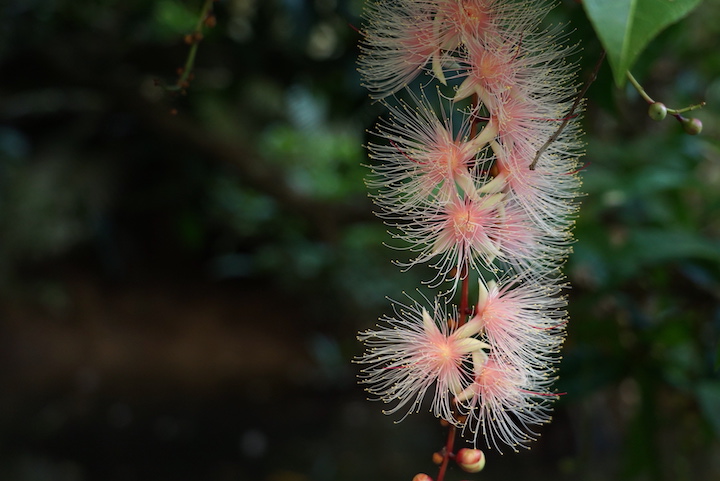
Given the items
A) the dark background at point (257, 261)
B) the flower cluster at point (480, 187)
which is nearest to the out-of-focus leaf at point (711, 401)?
the dark background at point (257, 261)

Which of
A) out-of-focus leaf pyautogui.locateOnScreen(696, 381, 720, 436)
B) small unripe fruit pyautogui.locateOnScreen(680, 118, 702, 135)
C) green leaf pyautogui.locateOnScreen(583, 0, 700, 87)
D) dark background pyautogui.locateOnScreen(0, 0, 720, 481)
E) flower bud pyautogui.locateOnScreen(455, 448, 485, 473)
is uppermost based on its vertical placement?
dark background pyautogui.locateOnScreen(0, 0, 720, 481)

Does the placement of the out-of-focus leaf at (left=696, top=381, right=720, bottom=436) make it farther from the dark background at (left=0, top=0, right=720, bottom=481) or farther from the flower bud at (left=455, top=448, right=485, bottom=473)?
the flower bud at (left=455, top=448, right=485, bottom=473)

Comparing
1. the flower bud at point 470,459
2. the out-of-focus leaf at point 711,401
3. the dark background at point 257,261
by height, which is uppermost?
the dark background at point 257,261

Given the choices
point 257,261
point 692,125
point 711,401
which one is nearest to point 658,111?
point 692,125

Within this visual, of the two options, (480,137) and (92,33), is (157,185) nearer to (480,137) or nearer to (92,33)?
(92,33)

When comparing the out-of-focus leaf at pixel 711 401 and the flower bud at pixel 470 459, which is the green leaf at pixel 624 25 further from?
the out-of-focus leaf at pixel 711 401

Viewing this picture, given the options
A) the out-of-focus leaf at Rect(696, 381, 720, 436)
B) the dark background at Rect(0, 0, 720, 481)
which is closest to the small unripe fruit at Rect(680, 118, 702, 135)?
the dark background at Rect(0, 0, 720, 481)
